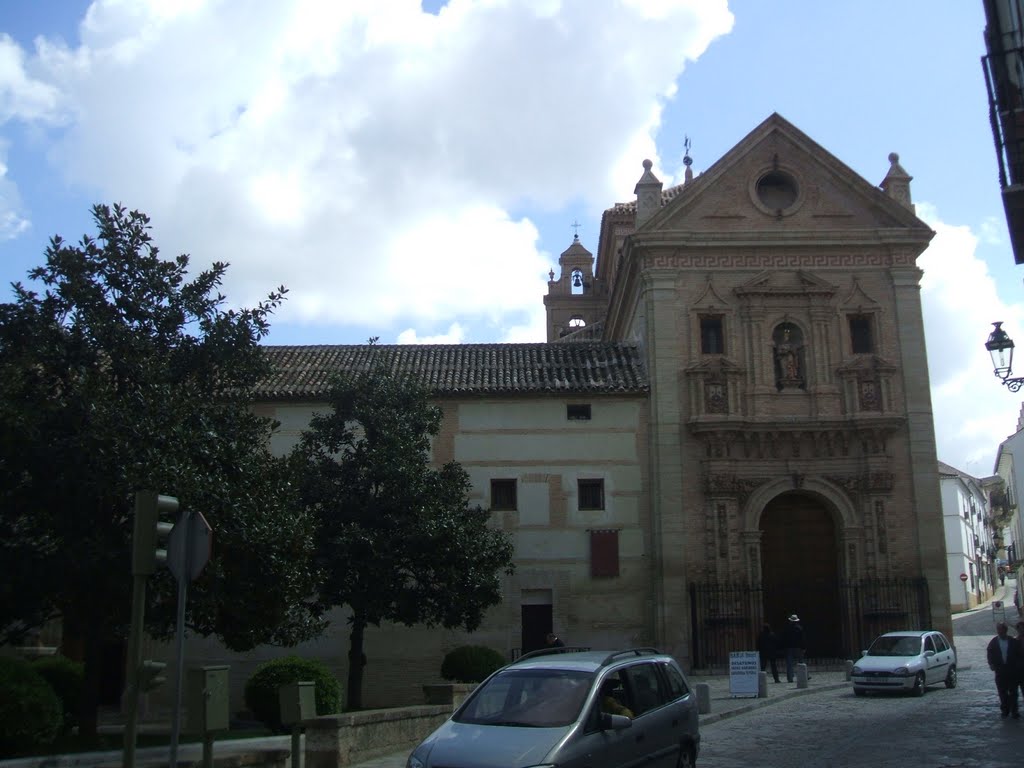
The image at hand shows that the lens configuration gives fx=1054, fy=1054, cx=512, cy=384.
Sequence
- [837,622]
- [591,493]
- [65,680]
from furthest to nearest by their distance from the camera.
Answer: [591,493] → [837,622] → [65,680]

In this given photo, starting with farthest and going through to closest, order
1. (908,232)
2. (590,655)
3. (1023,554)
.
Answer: (1023,554), (908,232), (590,655)

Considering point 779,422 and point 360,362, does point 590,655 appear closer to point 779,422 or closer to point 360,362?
point 779,422

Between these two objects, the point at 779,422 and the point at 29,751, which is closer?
the point at 29,751

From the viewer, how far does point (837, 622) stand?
2883cm

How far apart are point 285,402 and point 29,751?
17.1 metres

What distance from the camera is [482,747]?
922 centimetres

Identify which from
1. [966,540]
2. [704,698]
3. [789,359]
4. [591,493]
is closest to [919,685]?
[704,698]

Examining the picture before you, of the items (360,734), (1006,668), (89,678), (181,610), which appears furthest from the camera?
(1006,668)

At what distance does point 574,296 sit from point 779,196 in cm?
2692

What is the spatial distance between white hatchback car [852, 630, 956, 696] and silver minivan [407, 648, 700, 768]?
37.6ft

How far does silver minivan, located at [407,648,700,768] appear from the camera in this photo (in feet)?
30.1

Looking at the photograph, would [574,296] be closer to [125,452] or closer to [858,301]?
[858,301]

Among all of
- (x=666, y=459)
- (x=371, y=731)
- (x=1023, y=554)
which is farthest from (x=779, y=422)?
(x=1023, y=554)

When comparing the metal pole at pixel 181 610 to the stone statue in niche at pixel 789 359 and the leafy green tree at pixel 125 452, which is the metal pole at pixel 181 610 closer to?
the leafy green tree at pixel 125 452
